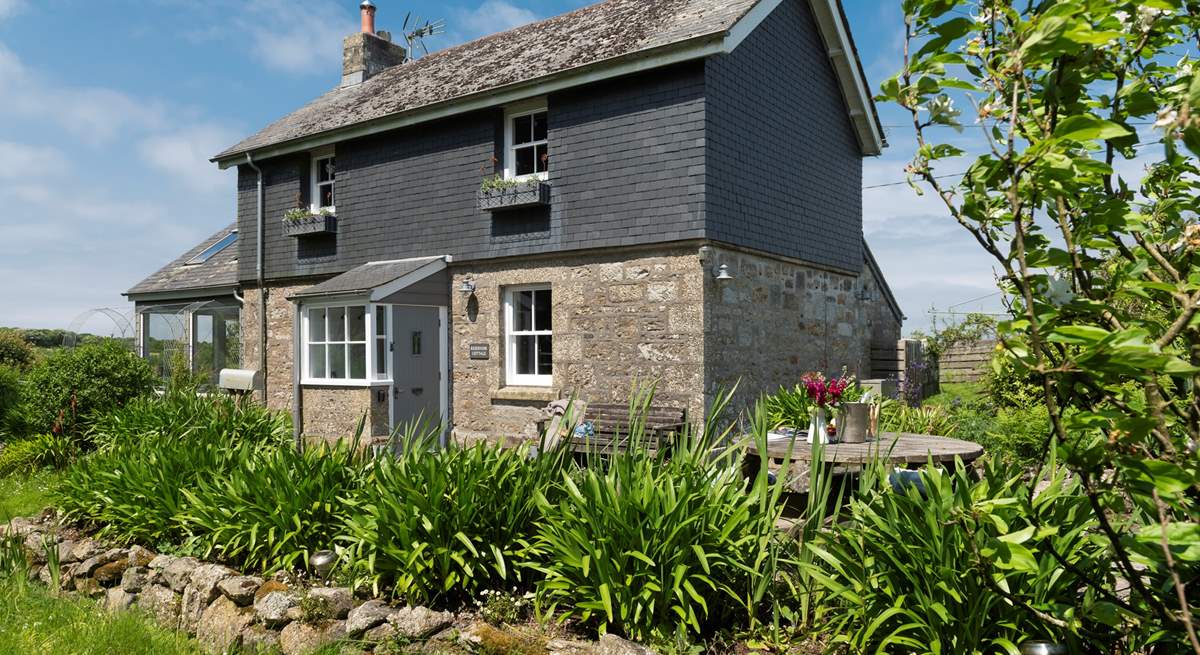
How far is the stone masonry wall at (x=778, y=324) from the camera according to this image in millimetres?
10664

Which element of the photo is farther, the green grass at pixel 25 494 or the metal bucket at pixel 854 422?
the green grass at pixel 25 494

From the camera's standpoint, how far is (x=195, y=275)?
812 inches

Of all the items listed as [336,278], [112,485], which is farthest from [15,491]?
[336,278]

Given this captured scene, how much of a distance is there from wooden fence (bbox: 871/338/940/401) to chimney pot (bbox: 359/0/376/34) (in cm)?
1263

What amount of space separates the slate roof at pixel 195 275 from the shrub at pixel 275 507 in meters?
13.7

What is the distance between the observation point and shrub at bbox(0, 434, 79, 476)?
10.9 m

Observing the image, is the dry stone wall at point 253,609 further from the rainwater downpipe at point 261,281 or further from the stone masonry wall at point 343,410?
the rainwater downpipe at point 261,281

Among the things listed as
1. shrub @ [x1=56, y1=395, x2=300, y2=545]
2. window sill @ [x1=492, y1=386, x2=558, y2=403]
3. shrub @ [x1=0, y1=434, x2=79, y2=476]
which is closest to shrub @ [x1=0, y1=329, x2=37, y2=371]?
shrub @ [x1=0, y1=434, x2=79, y2=476]

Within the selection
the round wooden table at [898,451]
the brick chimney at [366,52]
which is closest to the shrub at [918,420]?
the round wooden table at [898,451]

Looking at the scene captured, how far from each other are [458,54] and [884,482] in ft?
44.0

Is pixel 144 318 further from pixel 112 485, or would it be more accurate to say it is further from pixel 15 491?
pixel 112 485

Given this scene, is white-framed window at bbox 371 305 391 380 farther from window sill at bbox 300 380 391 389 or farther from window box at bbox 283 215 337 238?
window box at bbox 283 215 337 238

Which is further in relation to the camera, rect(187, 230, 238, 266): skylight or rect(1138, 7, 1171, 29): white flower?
rect(187, 230, 238, 266): skylight

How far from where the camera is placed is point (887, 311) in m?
16.3
